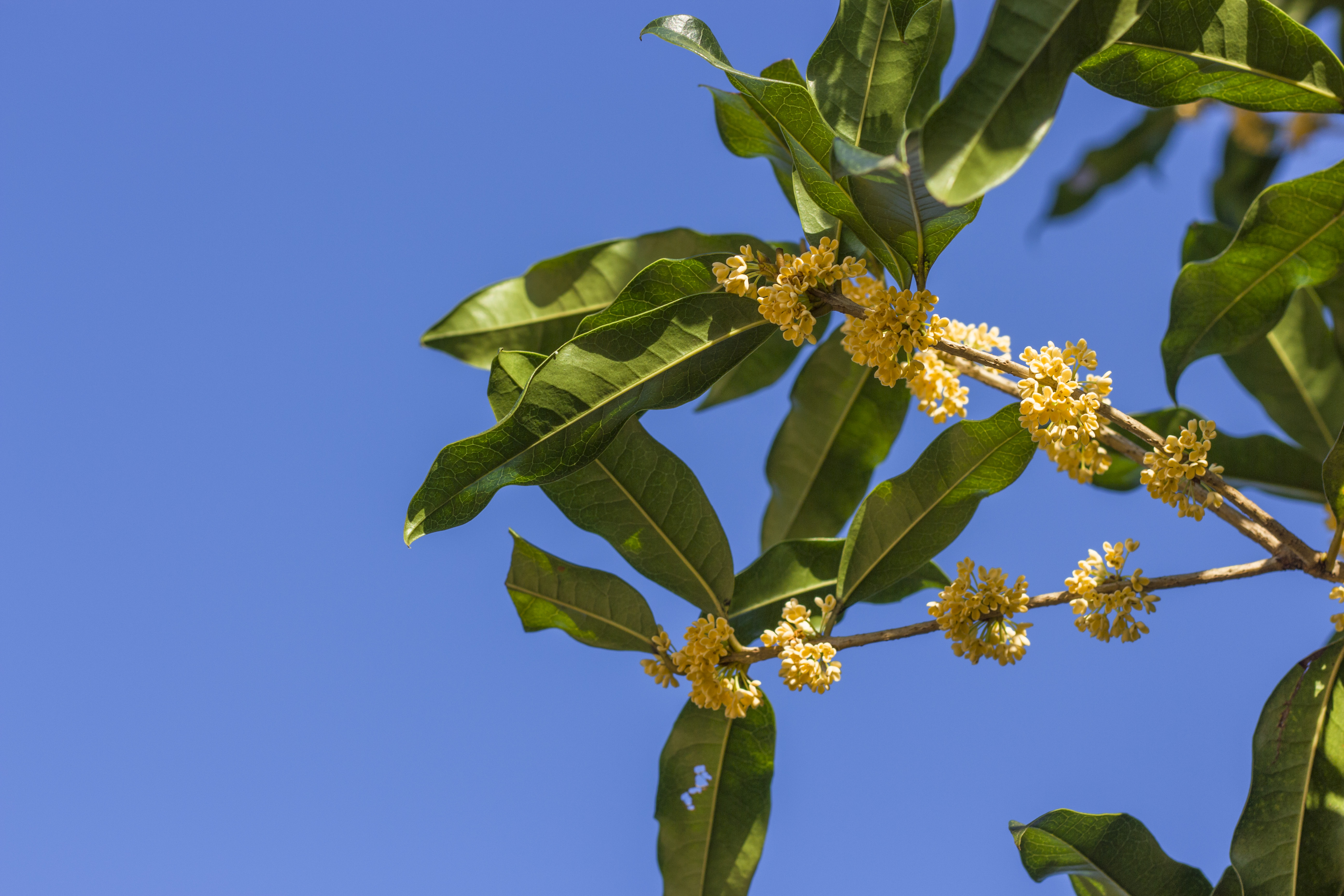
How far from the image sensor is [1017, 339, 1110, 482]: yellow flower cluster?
5.22 feet

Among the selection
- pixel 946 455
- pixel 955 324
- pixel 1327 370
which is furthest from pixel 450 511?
pixel 1327 370

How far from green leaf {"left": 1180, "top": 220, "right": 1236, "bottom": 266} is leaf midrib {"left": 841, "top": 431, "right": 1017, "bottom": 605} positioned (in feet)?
3.99

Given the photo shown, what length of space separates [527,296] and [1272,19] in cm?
176

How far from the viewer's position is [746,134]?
1.92 meters

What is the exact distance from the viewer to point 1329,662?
1.73m

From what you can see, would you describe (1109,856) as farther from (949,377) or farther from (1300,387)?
(1300,387)

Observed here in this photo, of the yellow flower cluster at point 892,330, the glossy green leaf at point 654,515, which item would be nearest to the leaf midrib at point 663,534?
the glossy green leaf at point 654,515

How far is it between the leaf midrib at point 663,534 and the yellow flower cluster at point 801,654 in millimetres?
224

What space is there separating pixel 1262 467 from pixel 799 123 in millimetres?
1742

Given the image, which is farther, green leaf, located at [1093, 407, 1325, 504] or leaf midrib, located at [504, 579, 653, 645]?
green leaf, located at [1093, 407, 1325, 504]

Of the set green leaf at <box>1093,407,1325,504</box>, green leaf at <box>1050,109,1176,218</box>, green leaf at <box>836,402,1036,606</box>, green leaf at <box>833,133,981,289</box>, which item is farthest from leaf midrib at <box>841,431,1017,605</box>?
green leaf at <box>1050,109,1176,218</box>

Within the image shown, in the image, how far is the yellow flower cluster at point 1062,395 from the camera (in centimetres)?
159

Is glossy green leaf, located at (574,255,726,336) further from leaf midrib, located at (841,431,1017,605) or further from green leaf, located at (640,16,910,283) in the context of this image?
leaf midrib, located at (841,431,1017,605)

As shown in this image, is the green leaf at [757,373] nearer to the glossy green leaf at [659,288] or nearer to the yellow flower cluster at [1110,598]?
the glossy green leaf at [659,288]
